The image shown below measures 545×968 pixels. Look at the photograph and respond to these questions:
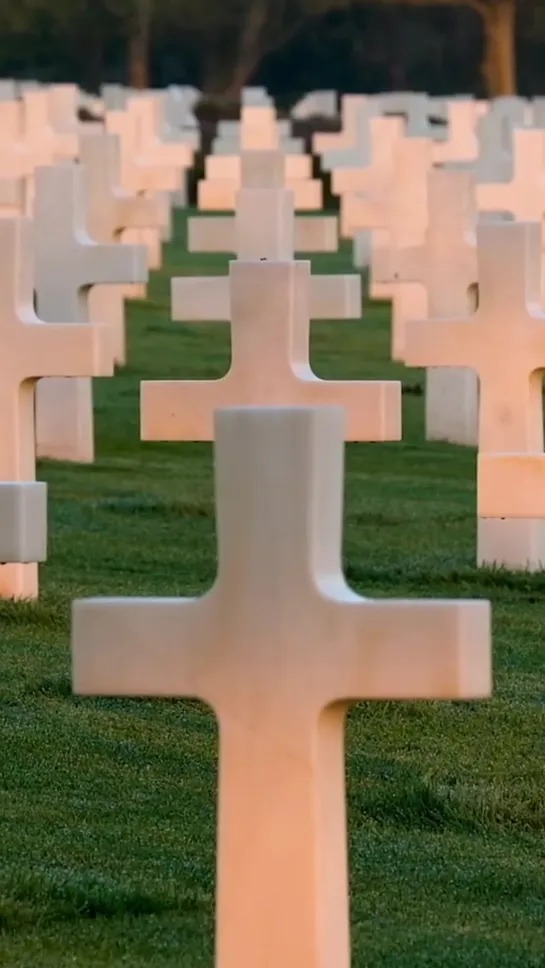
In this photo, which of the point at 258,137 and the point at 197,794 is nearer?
the point at 197,794

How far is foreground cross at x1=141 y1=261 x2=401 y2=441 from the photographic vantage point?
6.26m

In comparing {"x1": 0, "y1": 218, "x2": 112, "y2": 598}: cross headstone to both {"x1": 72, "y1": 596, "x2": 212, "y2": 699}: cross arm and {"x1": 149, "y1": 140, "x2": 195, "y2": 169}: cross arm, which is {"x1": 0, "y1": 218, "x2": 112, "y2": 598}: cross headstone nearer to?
{"x1": 72, "y1": 596, "x2": 212, "y2": 699}: cross arm

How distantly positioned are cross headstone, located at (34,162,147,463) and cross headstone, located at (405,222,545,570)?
7.81 ft

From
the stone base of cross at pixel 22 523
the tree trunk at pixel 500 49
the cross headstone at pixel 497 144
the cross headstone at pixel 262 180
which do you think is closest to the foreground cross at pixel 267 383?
the stone base of cross at pixel 22 523

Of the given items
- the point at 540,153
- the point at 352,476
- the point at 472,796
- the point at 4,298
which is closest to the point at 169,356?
the point at 540,153

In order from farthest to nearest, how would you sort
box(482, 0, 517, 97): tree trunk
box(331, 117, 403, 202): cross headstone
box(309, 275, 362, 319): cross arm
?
1. box(482, 0, 517, 97): tree trunk
2. box(331, 117, 403, 202): cross headstone
3. box(309, 275, 362, 319): cross arm

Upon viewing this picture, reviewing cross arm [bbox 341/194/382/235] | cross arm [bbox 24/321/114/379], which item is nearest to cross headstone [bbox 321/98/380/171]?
cross arm [bbox 341/194/382/235]

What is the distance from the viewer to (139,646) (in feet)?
12.3

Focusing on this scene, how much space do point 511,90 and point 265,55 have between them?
3396 cm

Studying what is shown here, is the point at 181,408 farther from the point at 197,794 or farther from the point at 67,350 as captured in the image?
the point at 197,794

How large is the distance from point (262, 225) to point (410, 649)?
17.9ft

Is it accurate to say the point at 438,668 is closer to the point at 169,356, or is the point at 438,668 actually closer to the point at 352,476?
the point at 352,476

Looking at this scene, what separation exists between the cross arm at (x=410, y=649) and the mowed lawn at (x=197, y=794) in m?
0.86

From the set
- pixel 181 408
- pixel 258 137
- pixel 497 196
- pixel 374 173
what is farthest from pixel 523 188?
pixel 258 137
